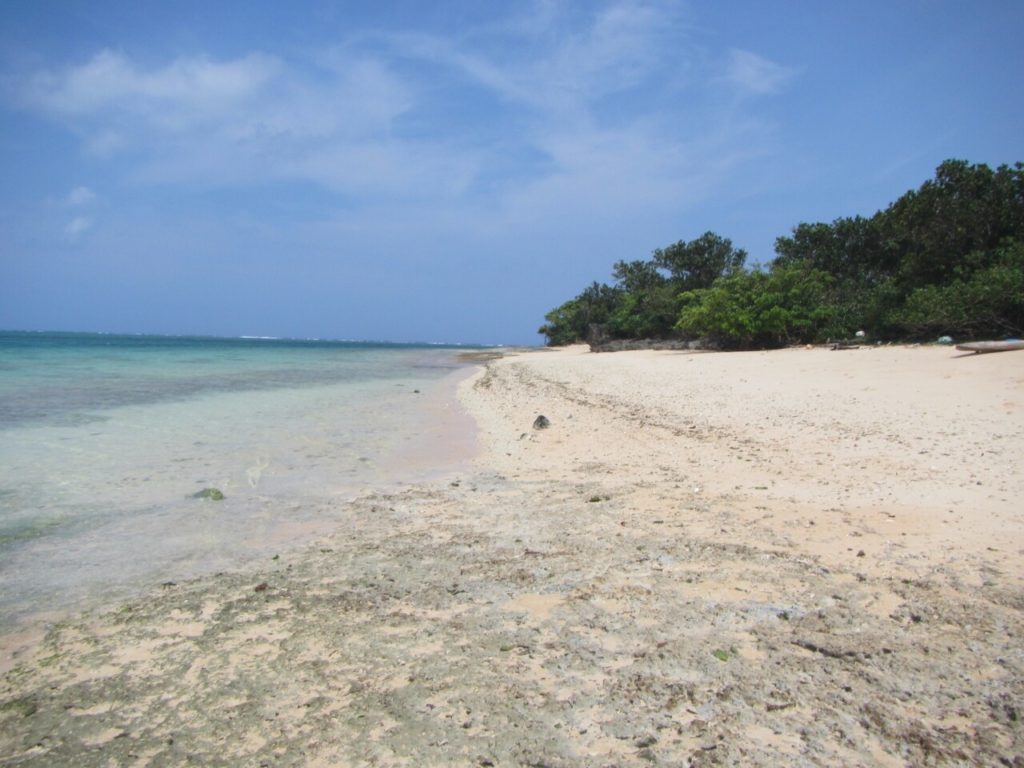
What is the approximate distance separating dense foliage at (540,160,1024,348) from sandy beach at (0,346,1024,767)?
1621cm

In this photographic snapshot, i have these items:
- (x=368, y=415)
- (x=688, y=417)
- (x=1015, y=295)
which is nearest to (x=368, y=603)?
(x=688, y=417)

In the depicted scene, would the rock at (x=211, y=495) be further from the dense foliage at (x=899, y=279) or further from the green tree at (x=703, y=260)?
the green tree at (x=703, y=260)

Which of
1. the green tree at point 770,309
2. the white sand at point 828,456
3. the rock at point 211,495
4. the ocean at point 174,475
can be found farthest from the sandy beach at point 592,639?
the green tree at point 770,309

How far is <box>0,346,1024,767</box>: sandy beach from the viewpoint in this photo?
220 centimetres

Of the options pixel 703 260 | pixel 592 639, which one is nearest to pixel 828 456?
pixel 592 639

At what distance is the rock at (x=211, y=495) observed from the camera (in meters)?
6.12

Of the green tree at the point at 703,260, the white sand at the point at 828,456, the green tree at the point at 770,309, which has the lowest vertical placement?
the white sand at the point at 828,456

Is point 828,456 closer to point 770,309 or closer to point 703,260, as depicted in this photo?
point 770,309

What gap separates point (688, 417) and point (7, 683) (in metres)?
9.23

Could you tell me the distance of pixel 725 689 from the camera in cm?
246

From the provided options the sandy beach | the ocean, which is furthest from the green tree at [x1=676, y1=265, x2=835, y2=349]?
the sandy beach

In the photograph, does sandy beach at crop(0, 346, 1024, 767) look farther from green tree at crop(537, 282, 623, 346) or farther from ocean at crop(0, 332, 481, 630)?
green tree at crop(537, 282, 623, 346)

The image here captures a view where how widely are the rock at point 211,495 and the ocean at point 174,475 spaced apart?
72 mm

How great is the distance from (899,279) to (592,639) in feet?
95.2
